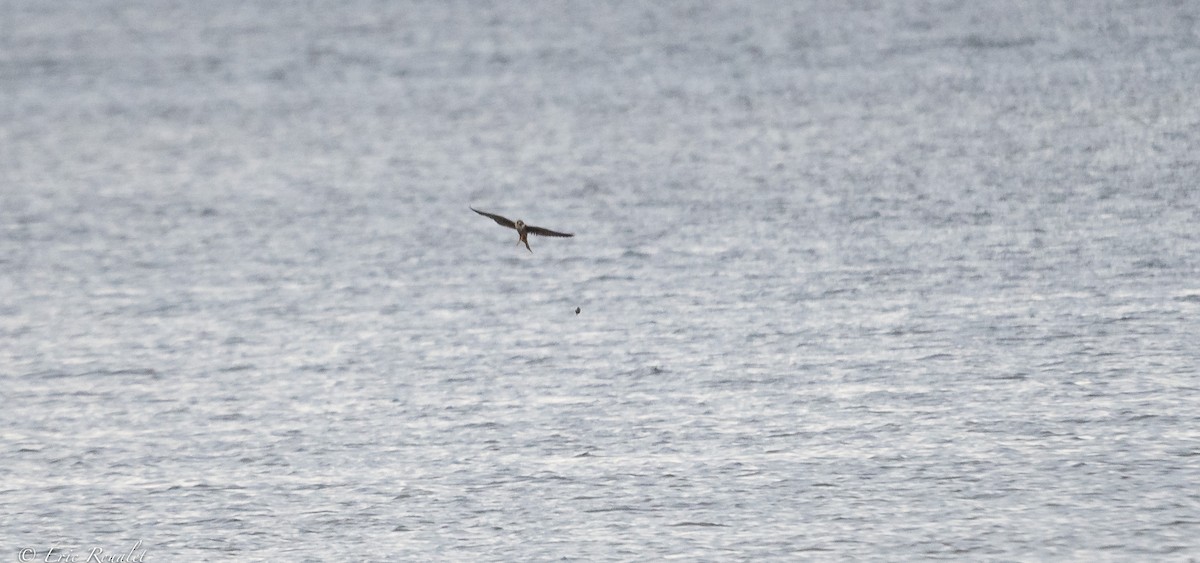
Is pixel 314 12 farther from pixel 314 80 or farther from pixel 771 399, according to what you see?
pixel 771 399

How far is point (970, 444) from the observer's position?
116 cm

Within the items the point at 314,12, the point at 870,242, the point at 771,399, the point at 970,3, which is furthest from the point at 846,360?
the point at 314,12

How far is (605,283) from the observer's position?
4.74 feet

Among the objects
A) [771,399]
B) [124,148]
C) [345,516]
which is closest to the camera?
[345,516]

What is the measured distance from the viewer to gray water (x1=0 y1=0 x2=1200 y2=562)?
43.9 inches

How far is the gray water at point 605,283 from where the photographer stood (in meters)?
1.12

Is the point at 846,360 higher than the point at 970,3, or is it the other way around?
the point at 970,3

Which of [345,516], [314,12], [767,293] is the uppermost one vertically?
[314,12]

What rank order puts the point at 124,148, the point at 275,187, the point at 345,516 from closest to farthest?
the point at 345,516
the point at 275,187
the point at 124,148

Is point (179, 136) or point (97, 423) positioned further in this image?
point (179, 136)

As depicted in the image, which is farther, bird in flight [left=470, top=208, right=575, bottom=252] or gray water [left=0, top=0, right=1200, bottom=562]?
bird in flight [left=470, top=208, right=575, bottom=252]

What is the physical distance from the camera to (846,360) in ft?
4.24

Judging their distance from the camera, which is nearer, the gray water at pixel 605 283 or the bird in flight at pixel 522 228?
the gray water at pixel 605 283

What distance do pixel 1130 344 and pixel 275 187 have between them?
0.92 m
